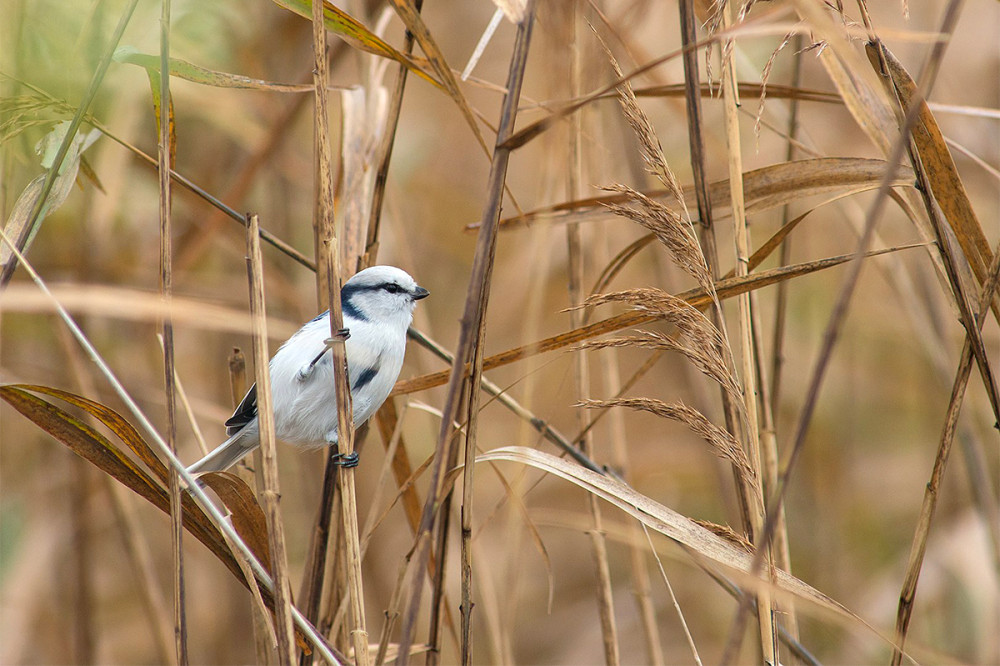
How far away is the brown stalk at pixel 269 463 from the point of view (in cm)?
108

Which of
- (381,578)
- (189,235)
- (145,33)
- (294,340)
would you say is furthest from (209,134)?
(381,578)

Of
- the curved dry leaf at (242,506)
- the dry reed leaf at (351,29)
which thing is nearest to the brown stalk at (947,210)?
the dry reed leaf at (351,29)

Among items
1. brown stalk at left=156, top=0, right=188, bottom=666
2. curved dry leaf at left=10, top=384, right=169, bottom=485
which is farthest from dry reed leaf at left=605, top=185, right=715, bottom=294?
curved dry leaf at left=10, top=384, right=169, bottom=485

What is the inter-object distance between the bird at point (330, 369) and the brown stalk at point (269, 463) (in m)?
0.35

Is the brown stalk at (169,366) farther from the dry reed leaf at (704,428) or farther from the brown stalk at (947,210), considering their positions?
the brown stalk at (947,210)

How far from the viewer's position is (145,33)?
1606 millimetres

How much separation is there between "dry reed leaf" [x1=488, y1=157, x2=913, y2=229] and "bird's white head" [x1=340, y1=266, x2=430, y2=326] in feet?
1.05

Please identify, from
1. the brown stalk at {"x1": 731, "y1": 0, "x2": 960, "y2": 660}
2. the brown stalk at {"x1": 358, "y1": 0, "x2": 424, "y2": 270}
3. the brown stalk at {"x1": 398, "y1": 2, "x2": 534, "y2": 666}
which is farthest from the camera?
the brown stalk at {"x1": 358, "y1": 0, "x2": 424, "y2": 270}

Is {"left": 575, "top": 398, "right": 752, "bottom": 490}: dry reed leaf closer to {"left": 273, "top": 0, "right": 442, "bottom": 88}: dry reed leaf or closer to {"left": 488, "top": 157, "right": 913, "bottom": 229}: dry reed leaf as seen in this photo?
{"left": 488, "top": 157, "right": 913, "bottom": 229}: dry reed leaf

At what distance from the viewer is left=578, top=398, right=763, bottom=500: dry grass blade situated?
1.09 meters

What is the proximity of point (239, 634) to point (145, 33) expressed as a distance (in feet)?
6.38

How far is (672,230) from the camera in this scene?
1102mm

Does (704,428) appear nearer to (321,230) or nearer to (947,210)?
Result: (947,210)

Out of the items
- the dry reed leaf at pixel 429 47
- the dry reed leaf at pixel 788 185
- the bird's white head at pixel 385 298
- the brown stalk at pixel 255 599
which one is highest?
the dry reed leaf at pixel 429 47
